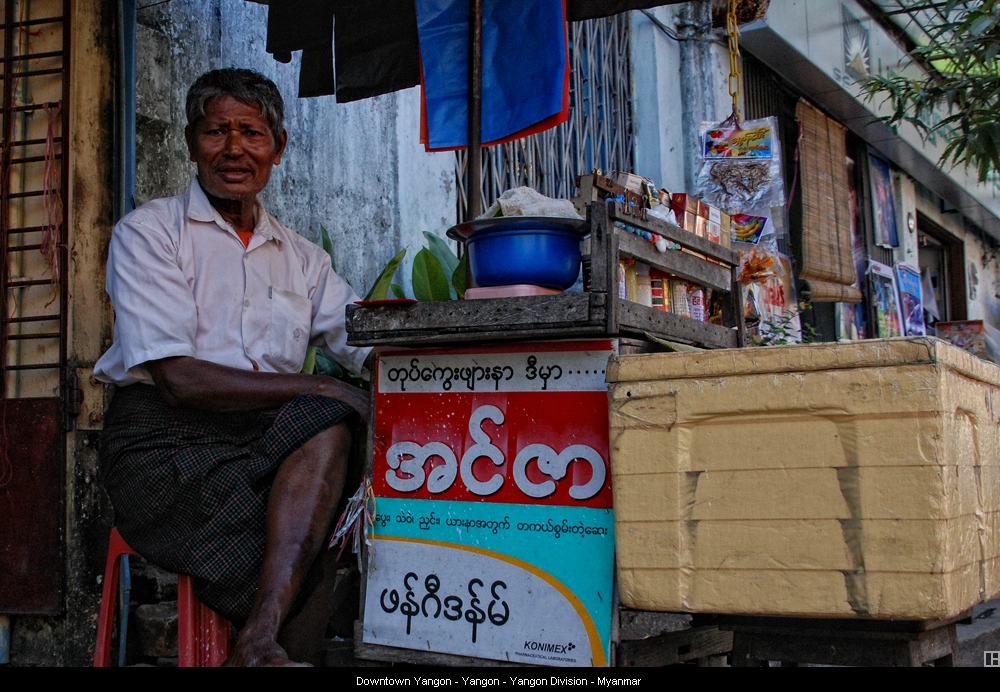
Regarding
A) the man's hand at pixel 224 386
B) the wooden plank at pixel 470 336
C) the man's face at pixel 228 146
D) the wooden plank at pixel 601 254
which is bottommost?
the man's hand at pixel 224 386

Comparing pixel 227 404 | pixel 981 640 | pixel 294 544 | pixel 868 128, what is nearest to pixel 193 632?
pixel 294 544

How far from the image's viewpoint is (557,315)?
203 centimetres

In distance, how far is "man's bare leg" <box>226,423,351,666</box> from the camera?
6.34 feet

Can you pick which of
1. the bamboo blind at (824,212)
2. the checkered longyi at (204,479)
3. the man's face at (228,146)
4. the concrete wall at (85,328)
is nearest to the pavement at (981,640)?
the checkered longyi at (204,479)

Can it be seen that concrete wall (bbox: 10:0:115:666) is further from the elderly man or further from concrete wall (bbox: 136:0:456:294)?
the elderly man

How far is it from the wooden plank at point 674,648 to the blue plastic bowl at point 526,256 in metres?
0.85

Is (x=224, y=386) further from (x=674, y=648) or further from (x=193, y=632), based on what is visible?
(x=674, y=648)

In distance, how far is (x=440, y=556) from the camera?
2213 mm

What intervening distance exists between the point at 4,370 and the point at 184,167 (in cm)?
93

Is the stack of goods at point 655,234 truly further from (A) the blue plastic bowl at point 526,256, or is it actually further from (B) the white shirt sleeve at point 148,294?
(B) the white shirt sleeve at point 148,294

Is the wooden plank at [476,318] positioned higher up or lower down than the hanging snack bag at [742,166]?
lower down

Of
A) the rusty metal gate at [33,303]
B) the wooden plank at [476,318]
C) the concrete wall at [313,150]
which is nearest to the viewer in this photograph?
the wooden plank at [476,318]

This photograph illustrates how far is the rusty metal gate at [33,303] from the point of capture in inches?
111

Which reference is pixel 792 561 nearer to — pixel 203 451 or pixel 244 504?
pixel 244 504
